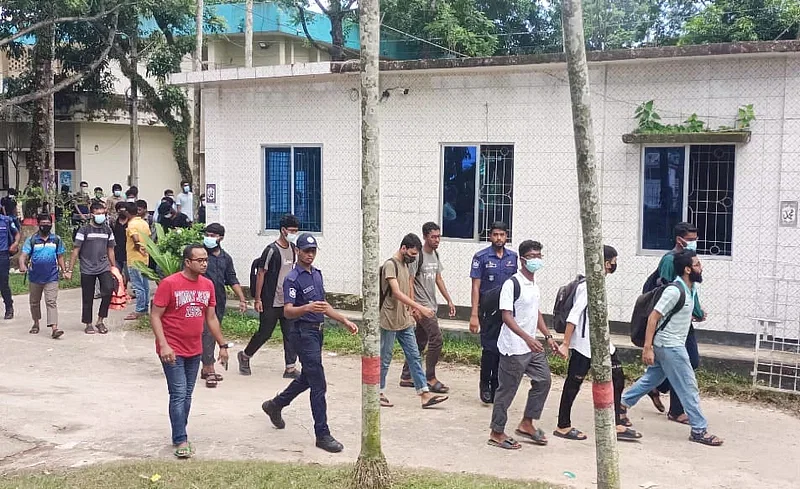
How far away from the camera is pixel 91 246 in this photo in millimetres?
11164

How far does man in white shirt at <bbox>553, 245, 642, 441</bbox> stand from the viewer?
683cm

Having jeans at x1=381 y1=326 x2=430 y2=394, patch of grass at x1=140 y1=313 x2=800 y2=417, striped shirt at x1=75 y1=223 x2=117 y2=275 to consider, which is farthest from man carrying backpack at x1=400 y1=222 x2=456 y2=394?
striped shirt at x1=75 y1=223 x2=117 y2=275

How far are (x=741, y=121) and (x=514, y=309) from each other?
4166mm

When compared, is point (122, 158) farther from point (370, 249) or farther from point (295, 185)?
point (370, 249)

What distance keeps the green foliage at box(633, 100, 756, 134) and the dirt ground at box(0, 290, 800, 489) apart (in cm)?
306

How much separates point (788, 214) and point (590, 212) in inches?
218

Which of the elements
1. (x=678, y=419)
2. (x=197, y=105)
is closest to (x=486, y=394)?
(x=678, y=419)

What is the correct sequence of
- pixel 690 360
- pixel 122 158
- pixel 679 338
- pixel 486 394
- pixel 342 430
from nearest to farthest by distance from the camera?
pixel 679 338 < pixel 342 430 < pixel 690 360 < pixel 486 394 < pixel 122 158

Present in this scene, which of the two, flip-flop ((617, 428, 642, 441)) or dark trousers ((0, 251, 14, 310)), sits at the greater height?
dark trousers ((0, 251, 14, 310))

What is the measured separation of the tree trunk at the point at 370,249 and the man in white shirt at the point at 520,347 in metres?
1.55

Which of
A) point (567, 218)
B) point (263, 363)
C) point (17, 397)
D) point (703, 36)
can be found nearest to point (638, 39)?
point (703, 36)

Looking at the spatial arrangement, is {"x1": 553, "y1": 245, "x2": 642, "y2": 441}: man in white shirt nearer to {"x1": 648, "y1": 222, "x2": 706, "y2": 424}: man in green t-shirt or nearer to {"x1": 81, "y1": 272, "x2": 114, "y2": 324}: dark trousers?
{"x1": 648, "y1": 222, "x2": 706, "y2": 424}: man in green t-shirt

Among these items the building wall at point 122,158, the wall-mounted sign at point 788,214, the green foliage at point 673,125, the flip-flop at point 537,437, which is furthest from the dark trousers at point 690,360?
the building wall at point 122,158

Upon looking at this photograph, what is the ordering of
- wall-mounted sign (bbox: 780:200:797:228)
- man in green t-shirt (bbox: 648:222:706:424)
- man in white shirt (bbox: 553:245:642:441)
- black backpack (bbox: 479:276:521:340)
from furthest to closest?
wall-mounted sign (bbox: 780:200:797:228) → black backpack (bbox: 479:276:521:340) → man in green t-shirt (bbox: 648:222:706:424) → man in white shirt (bbox: 553:245:642:441)
